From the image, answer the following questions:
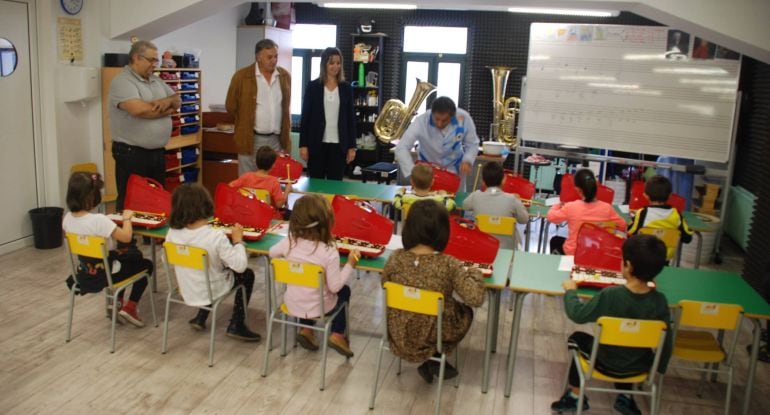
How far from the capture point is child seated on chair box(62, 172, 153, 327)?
4.04 m

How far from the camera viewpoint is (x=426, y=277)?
11.1ft

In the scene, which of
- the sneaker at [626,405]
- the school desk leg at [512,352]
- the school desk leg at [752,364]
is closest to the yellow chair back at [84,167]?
the school desk leg at [512,352]

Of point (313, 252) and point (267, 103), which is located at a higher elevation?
point (267, 103)

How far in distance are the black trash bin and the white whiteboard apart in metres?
4.92

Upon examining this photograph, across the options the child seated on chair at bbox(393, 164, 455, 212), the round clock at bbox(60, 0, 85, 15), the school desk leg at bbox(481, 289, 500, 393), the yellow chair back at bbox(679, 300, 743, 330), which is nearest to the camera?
the yellow chair back at bbox(679, 300, 743, 330)

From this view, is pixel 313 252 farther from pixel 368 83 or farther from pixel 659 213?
pixel 368 83

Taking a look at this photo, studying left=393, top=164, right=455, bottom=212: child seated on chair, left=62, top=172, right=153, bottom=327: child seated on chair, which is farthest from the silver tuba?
left=62, top=172, right=153, bottom=327: child seated on chair

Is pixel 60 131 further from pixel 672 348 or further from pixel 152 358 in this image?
pixel 672 348

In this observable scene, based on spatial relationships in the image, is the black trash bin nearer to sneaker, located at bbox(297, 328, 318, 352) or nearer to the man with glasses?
the man with glasses

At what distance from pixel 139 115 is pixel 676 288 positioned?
414 centimetres

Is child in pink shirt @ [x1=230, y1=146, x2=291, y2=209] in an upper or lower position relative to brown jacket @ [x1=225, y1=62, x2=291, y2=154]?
lower

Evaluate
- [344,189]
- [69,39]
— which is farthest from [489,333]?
[69,39]

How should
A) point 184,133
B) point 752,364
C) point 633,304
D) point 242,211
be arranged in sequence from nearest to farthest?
1. point 633,304
2. point 752,364
3. point 242,211
4. point 184,133

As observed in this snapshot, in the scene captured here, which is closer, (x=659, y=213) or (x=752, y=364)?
(x=752, y=364)
